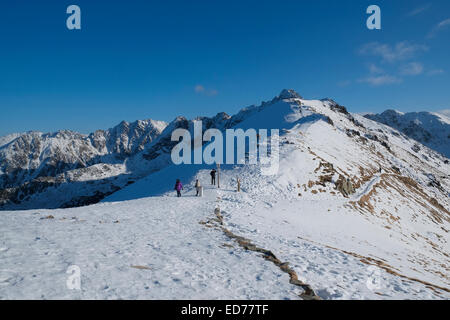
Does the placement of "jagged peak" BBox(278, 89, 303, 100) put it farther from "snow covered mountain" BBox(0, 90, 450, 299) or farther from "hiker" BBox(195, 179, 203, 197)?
"hiker" BBox(195, 179, 203, 197)

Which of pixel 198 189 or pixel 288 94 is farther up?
pixel 288 94

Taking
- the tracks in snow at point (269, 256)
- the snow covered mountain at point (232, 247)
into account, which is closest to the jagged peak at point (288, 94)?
the snow covered mountain at point (232, 247)

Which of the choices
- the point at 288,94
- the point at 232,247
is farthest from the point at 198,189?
the point at 288,94

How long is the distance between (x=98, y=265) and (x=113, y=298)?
2.43 metres

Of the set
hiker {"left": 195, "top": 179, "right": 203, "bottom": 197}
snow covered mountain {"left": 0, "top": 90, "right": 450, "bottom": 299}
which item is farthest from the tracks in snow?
hiker {"left": 195, "top": 179, "right": 203, "bottom": 197}

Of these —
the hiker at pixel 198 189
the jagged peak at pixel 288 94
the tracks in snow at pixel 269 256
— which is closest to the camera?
the tracks in snow at pixel 269 256

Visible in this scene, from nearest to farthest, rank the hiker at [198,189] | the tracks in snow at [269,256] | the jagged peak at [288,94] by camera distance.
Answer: the tracks in snow at [269,256]
the hiker at [198,189]
the jagged peak at [288,94]

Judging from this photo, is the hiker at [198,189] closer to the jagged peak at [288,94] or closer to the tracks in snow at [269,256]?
the tracks in snow at [269,256]

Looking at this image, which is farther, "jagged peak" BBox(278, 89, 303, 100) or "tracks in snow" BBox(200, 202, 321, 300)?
"jagged peak" BBox(278, 89, 303, 100)

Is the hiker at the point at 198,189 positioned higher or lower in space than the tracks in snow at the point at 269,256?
higher

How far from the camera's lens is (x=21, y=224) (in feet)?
43.7

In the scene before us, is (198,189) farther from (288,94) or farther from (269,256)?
(288,94)

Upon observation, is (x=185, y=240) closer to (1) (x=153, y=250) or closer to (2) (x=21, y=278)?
(1) (x=153, y=250)

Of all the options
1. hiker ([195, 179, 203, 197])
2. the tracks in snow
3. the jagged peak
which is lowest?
the tracks in snow
